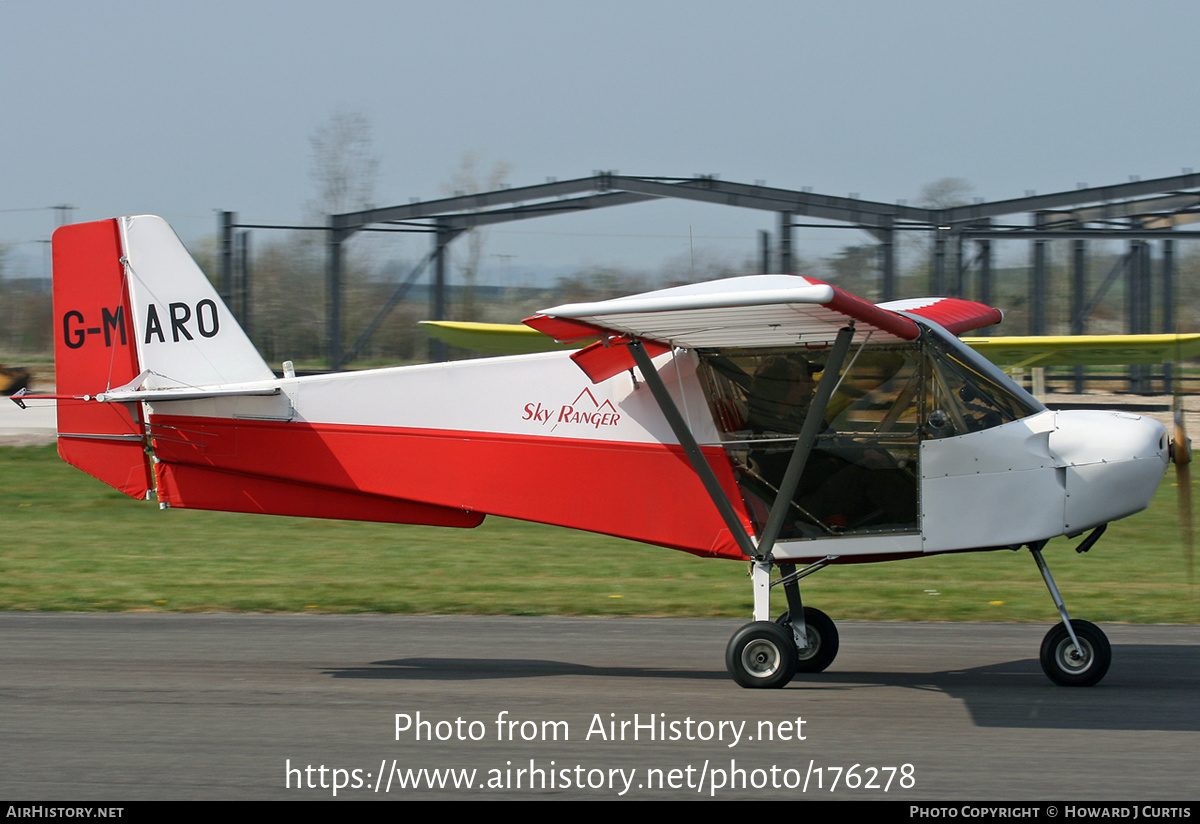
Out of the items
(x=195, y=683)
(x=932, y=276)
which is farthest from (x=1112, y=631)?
(x=932, y=276)

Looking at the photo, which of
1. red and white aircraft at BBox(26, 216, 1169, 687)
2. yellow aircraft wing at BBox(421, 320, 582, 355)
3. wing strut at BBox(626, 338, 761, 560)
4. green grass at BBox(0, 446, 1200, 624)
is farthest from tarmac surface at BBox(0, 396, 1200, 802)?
yellow aircraft wing at BBox(421, 320, 582, 355)

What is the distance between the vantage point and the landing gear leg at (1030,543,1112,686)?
626 cm

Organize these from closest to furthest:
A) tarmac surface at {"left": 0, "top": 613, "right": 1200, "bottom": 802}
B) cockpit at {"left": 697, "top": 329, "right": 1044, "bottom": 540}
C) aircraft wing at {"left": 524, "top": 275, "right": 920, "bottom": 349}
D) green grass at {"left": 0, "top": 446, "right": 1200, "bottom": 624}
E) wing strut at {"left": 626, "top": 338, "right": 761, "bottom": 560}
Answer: tarmac surface at {"left": 0, "top": 613, "right": 1200, "bottom": 802} → aircraft wing at {"left": 524, "top": 275, "right": 920, "bottom": 349} → cockpit at {"left": 697, "top": 329, "right": 1044, "bottom": 540} → wing strut at {"left": 626, "top": 338, "right": 761, "bottom": 560} → green grass at {"left": 0, "top": 446, "right": 1200, "bottom": 624}

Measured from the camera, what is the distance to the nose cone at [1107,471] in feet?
19.3

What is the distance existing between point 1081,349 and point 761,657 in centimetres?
940

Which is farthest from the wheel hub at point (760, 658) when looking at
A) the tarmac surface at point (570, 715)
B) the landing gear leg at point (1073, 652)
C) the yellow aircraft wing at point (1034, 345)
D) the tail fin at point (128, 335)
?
the yellow aircraft wing at point (1034, 345)

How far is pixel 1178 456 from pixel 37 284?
93.7 ft

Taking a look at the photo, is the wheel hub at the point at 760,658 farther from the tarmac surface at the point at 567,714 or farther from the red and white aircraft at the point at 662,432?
the tarmac surface at the point at 567,714

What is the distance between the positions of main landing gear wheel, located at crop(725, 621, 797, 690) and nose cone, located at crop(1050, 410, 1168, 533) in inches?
65.9

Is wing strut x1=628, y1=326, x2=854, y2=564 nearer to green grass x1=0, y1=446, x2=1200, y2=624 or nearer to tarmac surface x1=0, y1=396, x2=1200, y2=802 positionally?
tarmac surface x1=0, y1=396, x2=1200, y2=802

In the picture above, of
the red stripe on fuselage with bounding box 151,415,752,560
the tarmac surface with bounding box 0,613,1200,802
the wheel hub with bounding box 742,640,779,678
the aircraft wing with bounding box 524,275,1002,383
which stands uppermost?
the aircraft wing with bounding box 524,275,1002,383

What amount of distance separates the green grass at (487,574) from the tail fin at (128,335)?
2338mm

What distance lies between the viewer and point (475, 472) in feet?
21.9

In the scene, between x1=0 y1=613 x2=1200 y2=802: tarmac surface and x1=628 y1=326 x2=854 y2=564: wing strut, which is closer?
x1=0 y1=613 x2=1200 y2=802: tarmac surface
